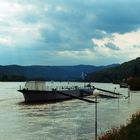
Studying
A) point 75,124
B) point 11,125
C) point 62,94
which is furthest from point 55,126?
point 62,94

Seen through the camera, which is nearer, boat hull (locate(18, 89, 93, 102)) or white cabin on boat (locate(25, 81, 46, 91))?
boat hull (locate(18, 89, 93, 102))

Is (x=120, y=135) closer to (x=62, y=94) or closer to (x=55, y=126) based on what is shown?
(x=55, y=126)

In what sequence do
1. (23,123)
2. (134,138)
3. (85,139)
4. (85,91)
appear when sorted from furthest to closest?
(85,91), (23,123), (85,139), (134,138)

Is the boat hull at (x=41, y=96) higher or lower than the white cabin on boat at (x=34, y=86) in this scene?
lower

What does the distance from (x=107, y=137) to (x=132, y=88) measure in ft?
549

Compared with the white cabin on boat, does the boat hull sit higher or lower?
lower

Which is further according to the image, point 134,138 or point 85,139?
point 85,139

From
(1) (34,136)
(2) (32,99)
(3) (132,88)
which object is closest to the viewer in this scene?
(1) (34,136)

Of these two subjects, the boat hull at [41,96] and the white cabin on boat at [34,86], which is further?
the white cabin on boat at [34,86]

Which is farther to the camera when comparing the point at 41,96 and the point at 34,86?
the point at 34,86

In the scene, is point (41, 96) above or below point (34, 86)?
below

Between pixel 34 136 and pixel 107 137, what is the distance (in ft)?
44.7

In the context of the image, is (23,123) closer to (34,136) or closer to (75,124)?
(75,124)

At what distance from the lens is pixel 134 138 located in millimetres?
20250
